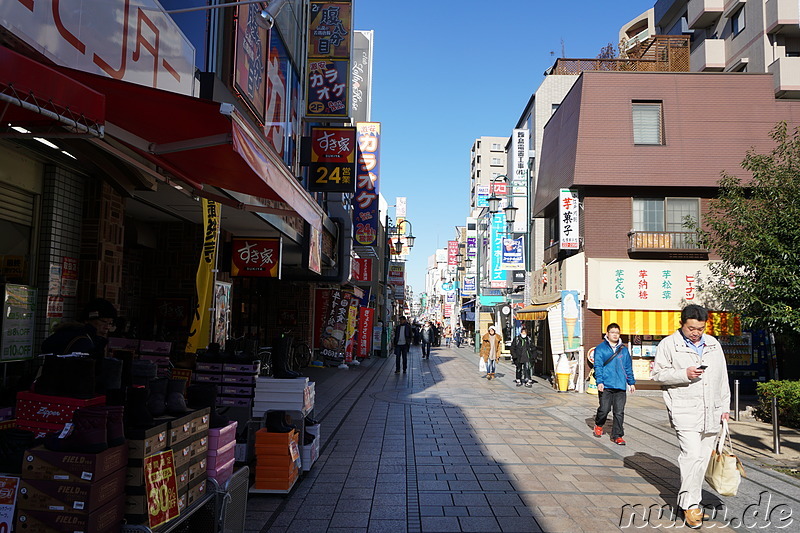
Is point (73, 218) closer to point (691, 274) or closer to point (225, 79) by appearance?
point (225, 79)

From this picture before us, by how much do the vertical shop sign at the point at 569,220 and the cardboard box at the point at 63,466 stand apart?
16.5 m

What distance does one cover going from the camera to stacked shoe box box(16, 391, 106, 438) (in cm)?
341

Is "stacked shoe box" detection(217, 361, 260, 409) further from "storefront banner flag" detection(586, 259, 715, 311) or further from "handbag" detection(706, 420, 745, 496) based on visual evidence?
"storefront banner flag" detection(586, 259, 715, 311)

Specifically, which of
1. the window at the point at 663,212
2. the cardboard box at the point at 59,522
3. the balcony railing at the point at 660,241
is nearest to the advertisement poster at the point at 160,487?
the cardboard box at the point at 59,522

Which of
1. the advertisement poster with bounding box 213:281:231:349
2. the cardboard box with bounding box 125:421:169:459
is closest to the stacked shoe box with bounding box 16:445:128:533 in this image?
the cardboard box with bounding box 125:421:169:459

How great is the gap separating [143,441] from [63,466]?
41 cm

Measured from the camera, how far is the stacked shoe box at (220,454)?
13.7ft

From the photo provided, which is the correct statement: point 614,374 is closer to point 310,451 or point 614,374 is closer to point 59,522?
point 310,451

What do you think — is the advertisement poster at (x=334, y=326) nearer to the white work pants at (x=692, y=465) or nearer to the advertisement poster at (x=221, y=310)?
the advertisement poster at (x=221, y=310)

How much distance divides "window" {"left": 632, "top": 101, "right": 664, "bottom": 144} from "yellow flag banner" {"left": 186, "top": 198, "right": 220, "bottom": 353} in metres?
14.8

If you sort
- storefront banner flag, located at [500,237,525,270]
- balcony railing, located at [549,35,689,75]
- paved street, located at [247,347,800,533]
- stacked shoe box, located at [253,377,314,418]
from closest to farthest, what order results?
paved street, located at [247,347,800,533] → stacked shoe box, located at [253,377,314,418] → balcony railing, located at [549,35,689,75] → storefront banner flag, located at [500,237,525,270]

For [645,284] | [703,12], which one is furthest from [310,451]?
[703,12]

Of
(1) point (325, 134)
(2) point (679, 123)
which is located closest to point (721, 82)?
(2) point (679, 123)

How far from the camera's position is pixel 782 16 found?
882 inches
